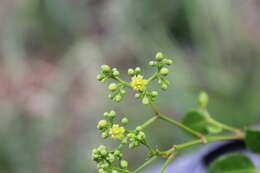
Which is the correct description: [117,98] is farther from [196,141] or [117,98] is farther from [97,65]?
[97,65]

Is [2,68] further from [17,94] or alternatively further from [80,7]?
[80,7]

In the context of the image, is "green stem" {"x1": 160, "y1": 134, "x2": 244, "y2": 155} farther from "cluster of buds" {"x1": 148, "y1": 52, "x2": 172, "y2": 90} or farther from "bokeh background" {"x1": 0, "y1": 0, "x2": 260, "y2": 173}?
"bokeh background" {"x1": 0, "y1": 0, "x2": 260, "y2": 173}

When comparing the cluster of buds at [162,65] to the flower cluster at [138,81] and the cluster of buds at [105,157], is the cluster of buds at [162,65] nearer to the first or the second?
the flower cluster at [138,81]

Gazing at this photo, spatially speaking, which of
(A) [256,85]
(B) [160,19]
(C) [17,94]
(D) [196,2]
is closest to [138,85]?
(A) [256,85]

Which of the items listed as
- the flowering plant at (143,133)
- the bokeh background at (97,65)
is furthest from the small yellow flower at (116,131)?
the bokeh background at (97,65)

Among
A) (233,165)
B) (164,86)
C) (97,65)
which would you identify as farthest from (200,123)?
(97,65)

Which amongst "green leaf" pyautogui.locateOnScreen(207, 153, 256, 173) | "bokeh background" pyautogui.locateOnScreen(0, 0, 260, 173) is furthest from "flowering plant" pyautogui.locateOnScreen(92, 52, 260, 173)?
"bokeh background" pyautogui.locateOnScreen(0, 0, 260, 173)
